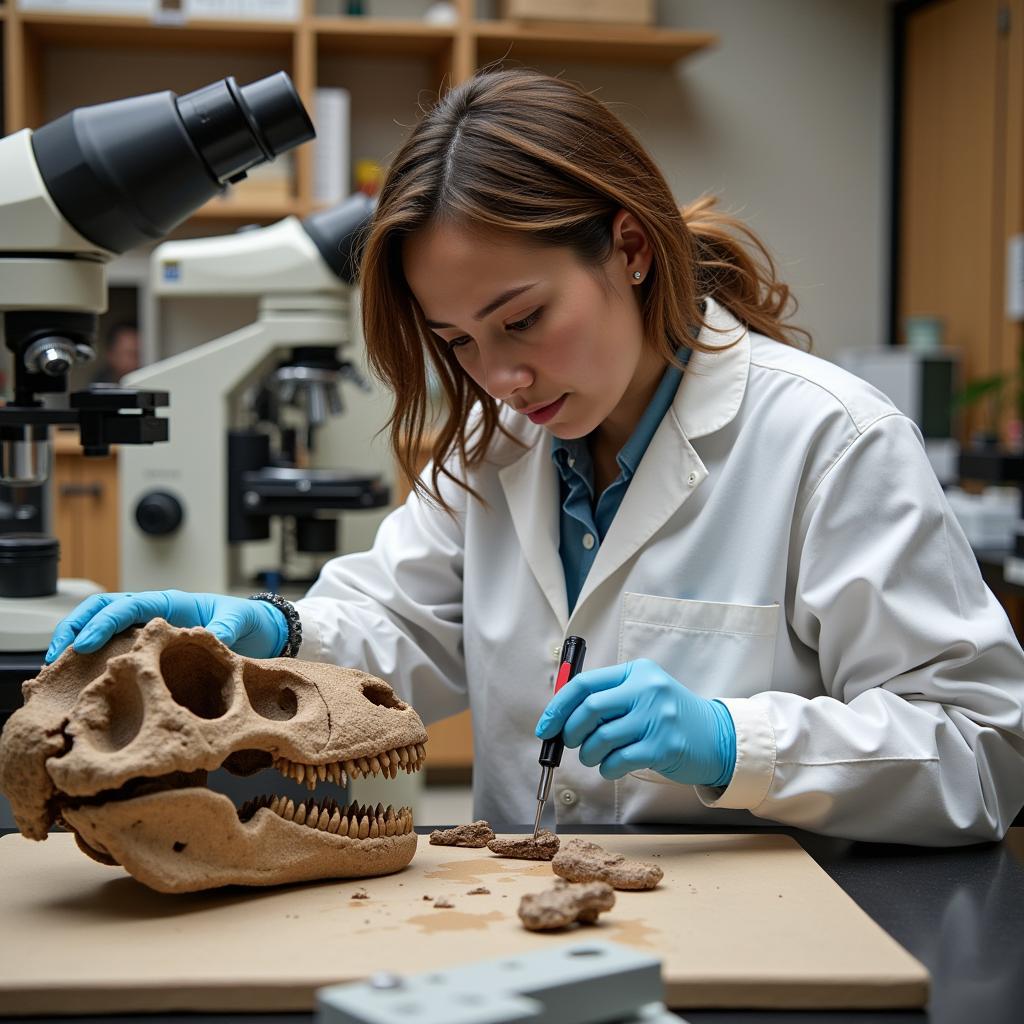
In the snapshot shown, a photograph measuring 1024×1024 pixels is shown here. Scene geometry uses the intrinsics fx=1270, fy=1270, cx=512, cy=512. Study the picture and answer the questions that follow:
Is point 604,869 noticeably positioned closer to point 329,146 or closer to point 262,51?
point 329,146

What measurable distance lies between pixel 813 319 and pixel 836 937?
13.1 feet

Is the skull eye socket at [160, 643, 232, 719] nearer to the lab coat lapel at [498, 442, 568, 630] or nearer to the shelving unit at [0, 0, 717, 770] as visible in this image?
the lab coat lapel at [498, 442, 568, 630]

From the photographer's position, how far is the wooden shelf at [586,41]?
4012 millimetres

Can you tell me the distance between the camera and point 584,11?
13.1 feet

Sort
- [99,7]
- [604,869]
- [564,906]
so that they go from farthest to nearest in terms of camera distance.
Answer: [99,7], [604,869], [564,906]

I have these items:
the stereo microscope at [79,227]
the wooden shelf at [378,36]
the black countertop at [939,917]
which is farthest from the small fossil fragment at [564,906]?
the wooden shelf at [378,36]

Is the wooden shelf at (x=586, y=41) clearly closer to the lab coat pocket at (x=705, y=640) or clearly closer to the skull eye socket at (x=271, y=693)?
the lab coat pocket at (x=705, y=640)

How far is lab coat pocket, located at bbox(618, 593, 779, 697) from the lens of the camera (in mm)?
1265

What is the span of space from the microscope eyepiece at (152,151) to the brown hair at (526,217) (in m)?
0.28

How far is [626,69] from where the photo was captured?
14.6 ft

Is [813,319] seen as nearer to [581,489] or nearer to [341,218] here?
[341,218]

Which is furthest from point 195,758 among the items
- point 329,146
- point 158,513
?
point 329,146

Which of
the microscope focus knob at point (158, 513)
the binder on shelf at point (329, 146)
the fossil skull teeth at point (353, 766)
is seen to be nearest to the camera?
the fossil skull teeth at point (353, 766)

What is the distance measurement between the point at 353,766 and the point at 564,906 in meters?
0.26
